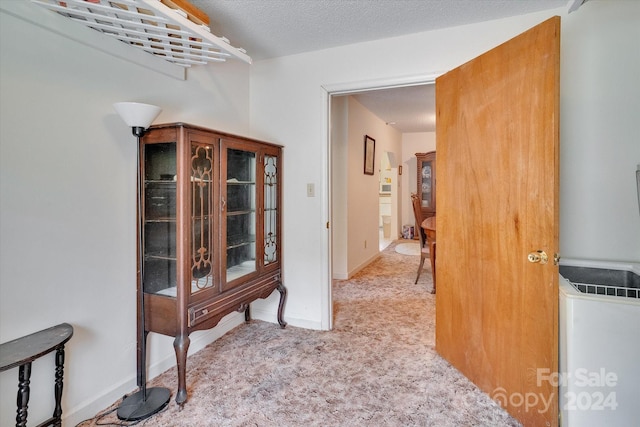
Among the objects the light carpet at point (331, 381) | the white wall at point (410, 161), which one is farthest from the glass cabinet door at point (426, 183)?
the light carpet at point (331, 381)

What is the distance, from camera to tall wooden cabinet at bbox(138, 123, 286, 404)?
177 cm

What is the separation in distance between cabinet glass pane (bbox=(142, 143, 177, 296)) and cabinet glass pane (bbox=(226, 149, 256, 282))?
0.38m

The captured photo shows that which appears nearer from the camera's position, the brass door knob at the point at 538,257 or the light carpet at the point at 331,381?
the brass door knob at the point at 538,257

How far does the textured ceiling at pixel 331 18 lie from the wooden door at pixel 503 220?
41 centimetres

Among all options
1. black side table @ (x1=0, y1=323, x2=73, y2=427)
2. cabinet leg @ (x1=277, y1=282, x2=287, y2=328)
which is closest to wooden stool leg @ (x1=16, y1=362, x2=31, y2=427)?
black side table @ (x1=0, y1=323, x2=73, y2=427)

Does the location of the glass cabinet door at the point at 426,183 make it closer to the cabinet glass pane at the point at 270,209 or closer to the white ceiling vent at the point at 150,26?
the cabinet glass pane at the point at 270,209

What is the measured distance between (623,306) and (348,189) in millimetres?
3262

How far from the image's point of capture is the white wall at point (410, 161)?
735 centimetres

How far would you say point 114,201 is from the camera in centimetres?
179

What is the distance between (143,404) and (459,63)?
291cm

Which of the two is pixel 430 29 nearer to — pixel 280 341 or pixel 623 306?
pixel 623 306

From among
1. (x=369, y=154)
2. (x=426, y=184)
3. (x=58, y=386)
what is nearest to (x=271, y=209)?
(x=58, y=386)

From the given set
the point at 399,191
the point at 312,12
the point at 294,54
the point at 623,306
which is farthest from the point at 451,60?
the point at 399,191

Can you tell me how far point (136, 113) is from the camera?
1.61 m
